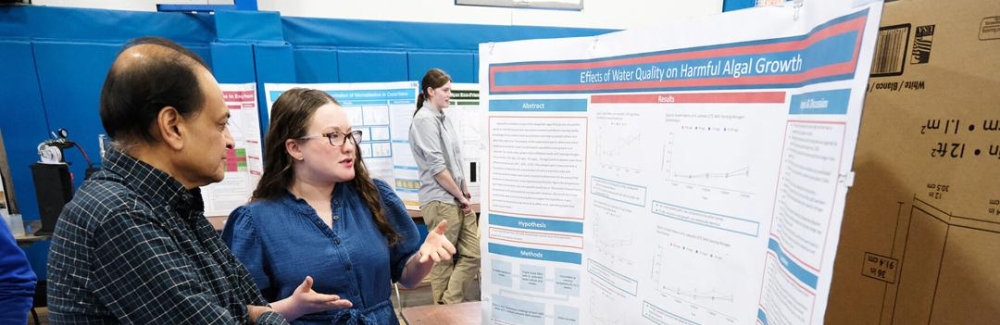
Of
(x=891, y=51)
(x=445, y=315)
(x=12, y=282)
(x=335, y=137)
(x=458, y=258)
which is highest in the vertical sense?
(x=891, y=51)

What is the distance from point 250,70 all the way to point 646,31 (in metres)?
3.43

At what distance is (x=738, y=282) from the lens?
76 centimetres

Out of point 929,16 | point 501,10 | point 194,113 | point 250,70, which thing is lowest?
point 194,113

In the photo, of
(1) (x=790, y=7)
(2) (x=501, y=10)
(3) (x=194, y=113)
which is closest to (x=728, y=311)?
(1) (x=790, y=7)

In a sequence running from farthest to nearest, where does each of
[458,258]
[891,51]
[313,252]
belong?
[458,258] → [313,252] → [891,51]

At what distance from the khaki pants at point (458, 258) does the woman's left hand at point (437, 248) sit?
6.21 feet

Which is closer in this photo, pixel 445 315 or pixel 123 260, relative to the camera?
pixel 123 260

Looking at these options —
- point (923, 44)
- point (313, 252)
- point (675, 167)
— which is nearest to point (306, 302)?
point (313, 252)

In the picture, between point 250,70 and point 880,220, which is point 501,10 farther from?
point 880,220

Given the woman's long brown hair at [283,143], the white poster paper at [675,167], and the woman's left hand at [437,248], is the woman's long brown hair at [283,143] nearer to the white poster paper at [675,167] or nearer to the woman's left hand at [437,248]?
the woman's left hand at [437,248]

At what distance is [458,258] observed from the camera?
3.45 metres

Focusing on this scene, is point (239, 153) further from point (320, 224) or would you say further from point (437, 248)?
point (437, 248)

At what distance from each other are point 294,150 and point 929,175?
4.68ft

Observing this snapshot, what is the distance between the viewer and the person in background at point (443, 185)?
3.10m
